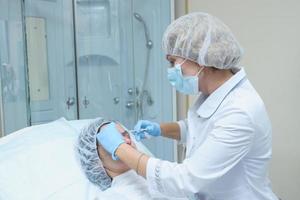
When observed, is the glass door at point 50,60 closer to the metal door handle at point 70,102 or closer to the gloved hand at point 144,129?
the metal door handle at point 70,102

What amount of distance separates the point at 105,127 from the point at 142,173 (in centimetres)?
25

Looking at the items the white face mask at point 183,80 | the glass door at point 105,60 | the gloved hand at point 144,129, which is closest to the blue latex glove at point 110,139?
the gloved hand at point 144,129

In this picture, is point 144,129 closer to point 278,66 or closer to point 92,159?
point 92,159

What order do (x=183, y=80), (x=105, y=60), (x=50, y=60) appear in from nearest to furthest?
(x=183, y=80) → (x=50, y=60) → (x=105, y=60)

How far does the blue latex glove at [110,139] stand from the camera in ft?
4.03

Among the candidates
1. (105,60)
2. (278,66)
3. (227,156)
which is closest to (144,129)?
(227,156)

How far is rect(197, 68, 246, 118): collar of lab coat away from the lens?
1206 millimetres

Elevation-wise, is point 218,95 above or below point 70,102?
above

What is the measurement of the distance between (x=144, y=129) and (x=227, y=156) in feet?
1.40

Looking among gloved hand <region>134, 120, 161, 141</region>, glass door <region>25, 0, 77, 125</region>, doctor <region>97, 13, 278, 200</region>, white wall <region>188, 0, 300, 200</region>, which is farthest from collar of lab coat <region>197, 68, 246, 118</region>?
glass door <region>25, 0, 77, 125</region>

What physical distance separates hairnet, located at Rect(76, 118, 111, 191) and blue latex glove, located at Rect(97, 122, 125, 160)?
6 cm

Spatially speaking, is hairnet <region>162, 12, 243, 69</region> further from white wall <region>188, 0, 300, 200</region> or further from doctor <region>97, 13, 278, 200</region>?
white wall <region>188, 0, 300, 200</region>

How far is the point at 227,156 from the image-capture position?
1083mm

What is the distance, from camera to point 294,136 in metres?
2.19
